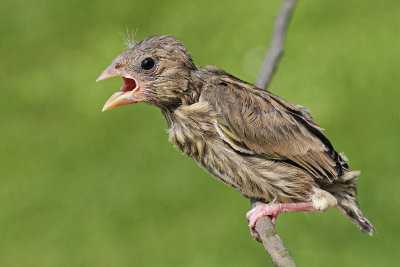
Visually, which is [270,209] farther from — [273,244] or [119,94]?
[119,94]

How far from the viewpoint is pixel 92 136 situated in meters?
7.35

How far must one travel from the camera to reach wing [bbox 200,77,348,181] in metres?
3.45

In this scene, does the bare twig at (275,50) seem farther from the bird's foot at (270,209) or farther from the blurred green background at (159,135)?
the blurred green background at (159,135)

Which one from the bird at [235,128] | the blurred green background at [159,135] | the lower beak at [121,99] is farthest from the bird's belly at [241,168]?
the blurred green background at [159,135]

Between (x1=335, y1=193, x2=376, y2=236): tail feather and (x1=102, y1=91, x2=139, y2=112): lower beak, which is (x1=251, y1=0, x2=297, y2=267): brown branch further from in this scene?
(x1=102, y1=91, x2=139, y2=112): lower beak

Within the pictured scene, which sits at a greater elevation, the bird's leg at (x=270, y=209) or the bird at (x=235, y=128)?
the bird at (x=235, y=128)

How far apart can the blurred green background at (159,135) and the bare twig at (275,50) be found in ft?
7.12

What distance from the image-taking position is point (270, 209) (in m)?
3.58

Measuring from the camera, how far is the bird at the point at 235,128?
3.37 metres

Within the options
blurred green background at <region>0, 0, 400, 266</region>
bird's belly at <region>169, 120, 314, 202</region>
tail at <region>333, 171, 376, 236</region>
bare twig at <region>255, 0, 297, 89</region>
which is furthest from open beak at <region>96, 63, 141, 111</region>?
blurred green background at <region>0, 0, 400, 266</region>

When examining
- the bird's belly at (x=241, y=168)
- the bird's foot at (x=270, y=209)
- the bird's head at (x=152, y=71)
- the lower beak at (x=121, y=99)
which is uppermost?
the bird's head at (x=152, y=71)

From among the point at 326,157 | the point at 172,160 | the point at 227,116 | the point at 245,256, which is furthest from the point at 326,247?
the point at 227,116

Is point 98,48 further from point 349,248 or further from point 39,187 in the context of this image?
point 349,248

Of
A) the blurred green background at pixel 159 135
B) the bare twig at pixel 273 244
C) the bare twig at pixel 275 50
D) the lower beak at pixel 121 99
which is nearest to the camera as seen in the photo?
the bare twig at pixel 273 244
